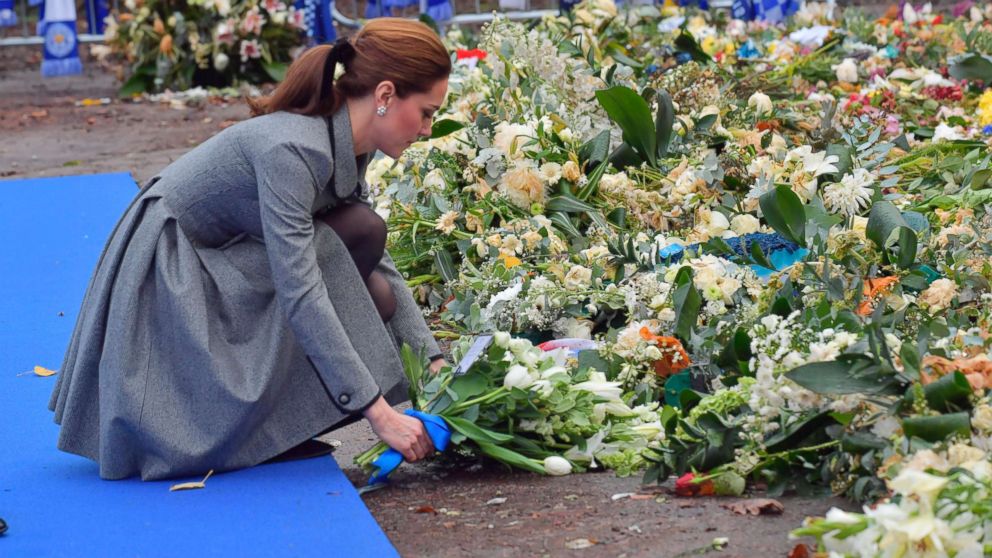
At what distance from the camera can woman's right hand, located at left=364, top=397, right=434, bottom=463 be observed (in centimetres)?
234

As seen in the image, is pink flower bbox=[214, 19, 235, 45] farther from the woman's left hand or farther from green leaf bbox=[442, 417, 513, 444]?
green leaf bbox=[442, 417, 513, 444]

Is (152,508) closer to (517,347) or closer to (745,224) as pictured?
(517,347)

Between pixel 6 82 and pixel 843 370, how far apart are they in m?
9.52

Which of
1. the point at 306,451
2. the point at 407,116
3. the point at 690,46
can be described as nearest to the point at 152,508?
the point at 306,451

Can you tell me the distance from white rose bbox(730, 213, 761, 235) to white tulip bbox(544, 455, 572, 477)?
1098 millimetres

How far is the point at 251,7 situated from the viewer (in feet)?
28.2

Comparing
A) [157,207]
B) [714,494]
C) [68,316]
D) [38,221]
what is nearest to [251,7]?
[38,221]

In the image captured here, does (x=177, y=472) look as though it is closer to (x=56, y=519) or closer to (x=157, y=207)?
(x=56, y=519)

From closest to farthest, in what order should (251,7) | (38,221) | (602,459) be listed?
1. (602,459)
2. (38,221)
3. (251,7)

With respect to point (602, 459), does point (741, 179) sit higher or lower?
higher

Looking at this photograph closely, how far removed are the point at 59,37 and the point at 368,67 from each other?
7.41 m

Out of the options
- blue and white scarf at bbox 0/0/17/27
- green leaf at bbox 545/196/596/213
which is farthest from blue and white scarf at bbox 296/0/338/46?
green leaf at bbox 545/196/596/213

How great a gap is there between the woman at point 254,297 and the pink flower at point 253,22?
247 inches

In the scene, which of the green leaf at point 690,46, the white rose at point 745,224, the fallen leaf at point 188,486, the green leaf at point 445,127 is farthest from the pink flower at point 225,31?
the fallen leaf at point 188,486
